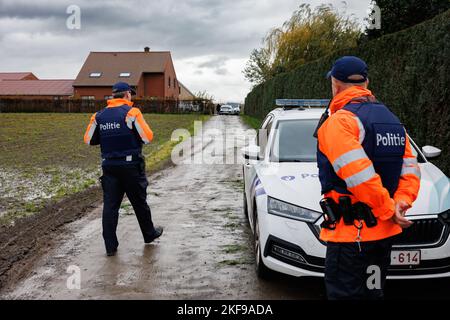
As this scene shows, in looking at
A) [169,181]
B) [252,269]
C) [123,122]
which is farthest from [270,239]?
[169,181]

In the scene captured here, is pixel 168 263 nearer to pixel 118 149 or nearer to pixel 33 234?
pixel 118 149

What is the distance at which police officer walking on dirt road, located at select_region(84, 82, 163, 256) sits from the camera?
21.0 feet

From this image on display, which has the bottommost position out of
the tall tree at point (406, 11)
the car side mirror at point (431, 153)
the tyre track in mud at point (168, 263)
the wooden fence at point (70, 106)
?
the tyre track in mud at point (168, 263)

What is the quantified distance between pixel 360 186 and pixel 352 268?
0.50 meters

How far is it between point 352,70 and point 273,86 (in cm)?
2819

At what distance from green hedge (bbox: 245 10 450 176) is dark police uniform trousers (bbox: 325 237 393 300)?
18.5 feet

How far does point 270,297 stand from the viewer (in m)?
4.97

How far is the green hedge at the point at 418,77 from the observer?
8.50 meters

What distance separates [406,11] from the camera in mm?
20344

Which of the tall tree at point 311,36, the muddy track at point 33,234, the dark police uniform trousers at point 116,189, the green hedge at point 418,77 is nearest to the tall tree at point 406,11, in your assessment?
the green hedge at point 418,77

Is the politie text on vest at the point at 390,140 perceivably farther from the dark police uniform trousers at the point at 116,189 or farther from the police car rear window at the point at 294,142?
the dark police uniform trousers at the point at 116,189

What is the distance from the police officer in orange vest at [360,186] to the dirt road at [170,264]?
6.01 ft

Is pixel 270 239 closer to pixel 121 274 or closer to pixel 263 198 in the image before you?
pixel 263 198
